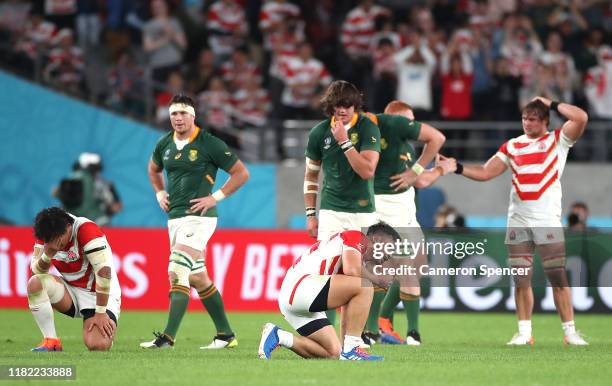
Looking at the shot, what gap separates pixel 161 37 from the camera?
23.2m

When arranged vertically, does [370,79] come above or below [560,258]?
above

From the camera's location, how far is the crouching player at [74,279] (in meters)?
11.4

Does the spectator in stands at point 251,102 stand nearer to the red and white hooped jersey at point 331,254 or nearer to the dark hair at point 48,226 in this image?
the dark hair at point 48,226

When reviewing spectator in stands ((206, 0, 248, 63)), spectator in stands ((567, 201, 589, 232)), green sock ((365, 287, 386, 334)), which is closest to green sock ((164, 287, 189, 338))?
green sock ((365, 287, 386, 334))

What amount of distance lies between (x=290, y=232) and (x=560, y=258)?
622 centimetres

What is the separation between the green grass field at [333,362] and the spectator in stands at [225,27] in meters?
9.19

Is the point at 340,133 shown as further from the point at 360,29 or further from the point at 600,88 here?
the point at 360,29

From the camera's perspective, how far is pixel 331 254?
36.0 feet

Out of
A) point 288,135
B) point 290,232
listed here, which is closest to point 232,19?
point 288,135

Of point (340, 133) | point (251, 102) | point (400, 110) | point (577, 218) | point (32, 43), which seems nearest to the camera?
point (340, 133)

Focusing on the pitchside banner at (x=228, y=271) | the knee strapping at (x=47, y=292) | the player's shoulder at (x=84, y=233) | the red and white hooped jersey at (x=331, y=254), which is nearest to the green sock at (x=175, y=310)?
the knee strapping at (x=47, y=292)

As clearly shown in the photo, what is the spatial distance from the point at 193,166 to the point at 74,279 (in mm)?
1662

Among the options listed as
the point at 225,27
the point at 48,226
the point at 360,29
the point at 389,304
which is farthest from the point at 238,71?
the point at 48,226

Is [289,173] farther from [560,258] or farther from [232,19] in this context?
[560,258]
